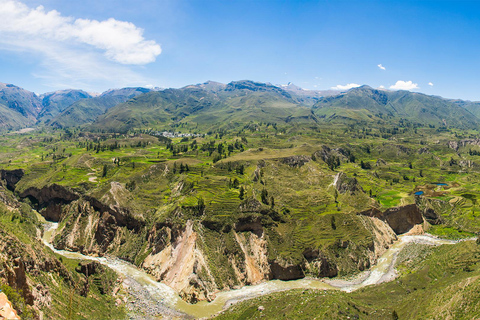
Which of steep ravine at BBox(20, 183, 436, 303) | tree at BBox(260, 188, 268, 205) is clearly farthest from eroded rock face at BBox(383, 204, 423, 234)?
tree at BBox(260, 188, 268, 205)

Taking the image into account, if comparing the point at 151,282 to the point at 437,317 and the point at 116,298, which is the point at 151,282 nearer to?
the point at 116,298

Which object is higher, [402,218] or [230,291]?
[402,218]

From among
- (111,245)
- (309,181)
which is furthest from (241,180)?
(111,245)

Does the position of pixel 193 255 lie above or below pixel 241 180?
below

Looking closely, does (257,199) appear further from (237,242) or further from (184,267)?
(184,267)

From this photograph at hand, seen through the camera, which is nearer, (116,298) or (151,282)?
(116,298)

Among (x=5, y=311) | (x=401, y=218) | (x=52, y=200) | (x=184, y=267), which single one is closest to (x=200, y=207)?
(x=184, y=267)

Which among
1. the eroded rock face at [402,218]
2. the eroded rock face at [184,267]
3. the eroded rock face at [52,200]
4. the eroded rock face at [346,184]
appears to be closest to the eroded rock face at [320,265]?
the eroded rock face at [184,267]

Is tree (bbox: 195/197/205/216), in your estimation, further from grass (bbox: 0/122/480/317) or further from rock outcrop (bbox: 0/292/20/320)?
rock outcrop (bbox: 0/292/20/320)

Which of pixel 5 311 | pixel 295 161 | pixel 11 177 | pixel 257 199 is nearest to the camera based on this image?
pixel 5 311
